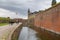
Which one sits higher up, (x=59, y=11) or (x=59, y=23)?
(x=59, y=11)

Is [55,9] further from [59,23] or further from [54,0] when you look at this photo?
[54,0]

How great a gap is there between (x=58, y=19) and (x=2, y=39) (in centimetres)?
2283

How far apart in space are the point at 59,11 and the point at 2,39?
72.9 ft

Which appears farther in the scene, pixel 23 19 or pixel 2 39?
pixel 23 19

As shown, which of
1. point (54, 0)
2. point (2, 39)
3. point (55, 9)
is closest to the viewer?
point (2, 39)

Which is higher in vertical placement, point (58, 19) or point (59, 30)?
point (58, 19)

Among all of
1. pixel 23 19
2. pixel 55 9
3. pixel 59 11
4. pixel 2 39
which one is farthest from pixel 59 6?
pixel 23 19

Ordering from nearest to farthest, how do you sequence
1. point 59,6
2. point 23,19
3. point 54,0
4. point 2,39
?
point 2,39, point 59,6, point 54,0, point 23,19

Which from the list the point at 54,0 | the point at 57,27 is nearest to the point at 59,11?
the point at 57,27

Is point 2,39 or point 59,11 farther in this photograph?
point 59,11

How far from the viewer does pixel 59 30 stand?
103 feet

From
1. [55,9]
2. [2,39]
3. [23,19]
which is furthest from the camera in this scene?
[23,19]

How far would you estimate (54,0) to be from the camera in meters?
71.1

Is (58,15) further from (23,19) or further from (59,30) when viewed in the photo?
(23,19)
